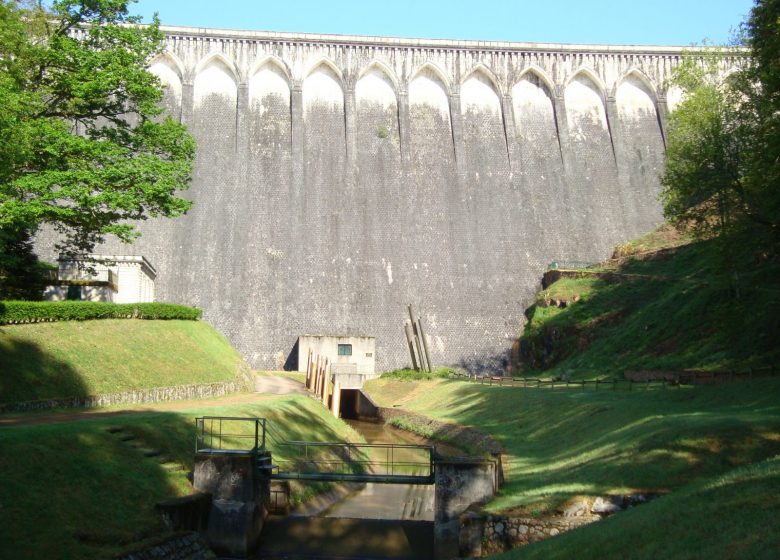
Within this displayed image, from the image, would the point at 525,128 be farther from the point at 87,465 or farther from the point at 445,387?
the point at 87,465

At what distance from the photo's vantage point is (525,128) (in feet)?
194

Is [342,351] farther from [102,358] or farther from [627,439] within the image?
[627,439]

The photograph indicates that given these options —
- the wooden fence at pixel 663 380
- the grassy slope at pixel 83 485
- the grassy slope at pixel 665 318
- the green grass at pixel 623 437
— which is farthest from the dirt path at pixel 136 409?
the grassy slope at pixel 665 318

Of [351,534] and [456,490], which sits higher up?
[456,490]

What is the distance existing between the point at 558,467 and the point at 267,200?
36.5 metres

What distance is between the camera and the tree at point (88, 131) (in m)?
23.5

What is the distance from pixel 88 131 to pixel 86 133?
244mm

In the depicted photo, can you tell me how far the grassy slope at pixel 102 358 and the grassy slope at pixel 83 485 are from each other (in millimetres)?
4287

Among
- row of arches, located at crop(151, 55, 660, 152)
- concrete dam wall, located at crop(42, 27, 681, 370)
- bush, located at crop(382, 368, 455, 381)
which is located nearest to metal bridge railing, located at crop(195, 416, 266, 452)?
bush, located at crop(382, 368, 455, 381)

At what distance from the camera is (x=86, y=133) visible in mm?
26062

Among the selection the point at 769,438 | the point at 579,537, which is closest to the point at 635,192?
the point at 769,438

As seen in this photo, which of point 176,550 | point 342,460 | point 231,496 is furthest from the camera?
point 342,460

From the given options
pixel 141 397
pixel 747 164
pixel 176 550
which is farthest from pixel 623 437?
pixel 141 397

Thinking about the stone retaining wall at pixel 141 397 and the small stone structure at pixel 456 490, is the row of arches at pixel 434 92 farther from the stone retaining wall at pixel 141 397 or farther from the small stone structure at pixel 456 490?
the small stone structure at pixel 456 490
